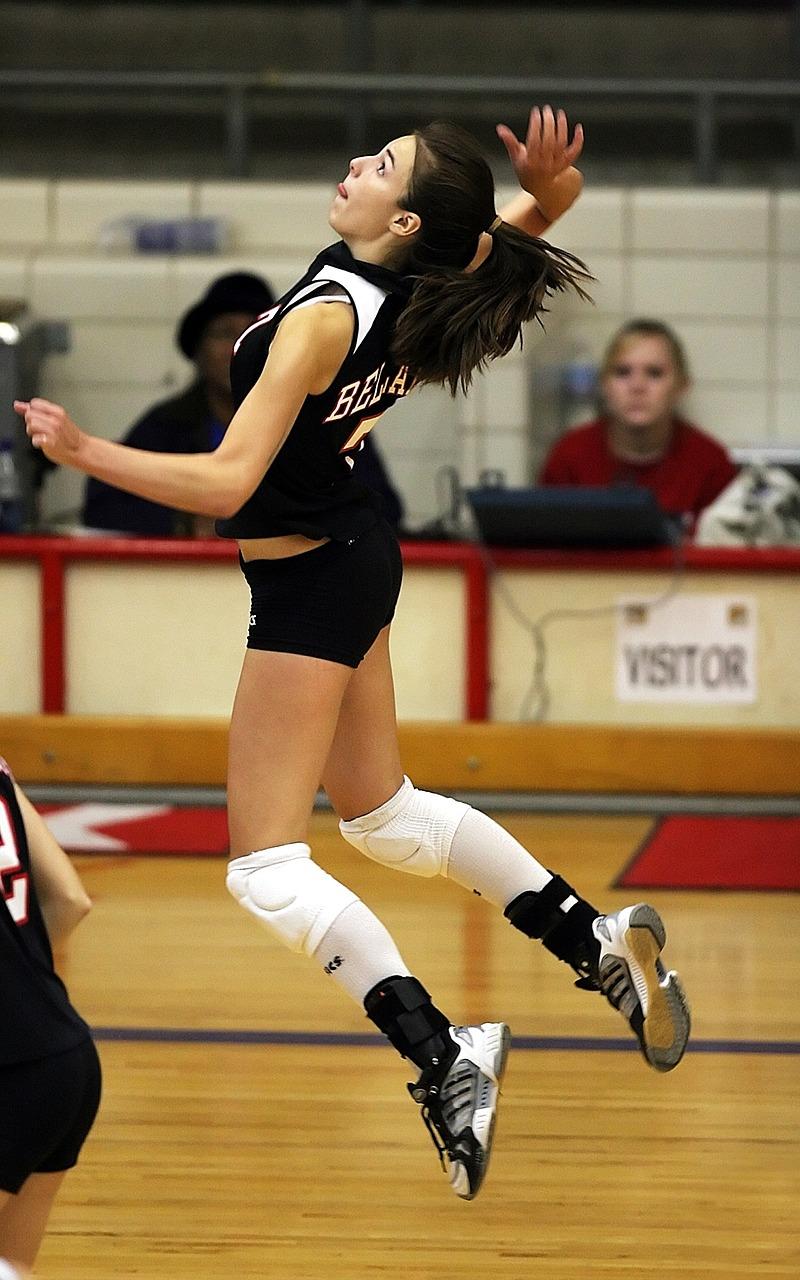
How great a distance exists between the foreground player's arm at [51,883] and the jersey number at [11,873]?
29 mm

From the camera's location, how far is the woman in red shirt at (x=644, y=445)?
6.20 metres

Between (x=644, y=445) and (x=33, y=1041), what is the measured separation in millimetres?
4629

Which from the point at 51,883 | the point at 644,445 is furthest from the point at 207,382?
the point at 51,883

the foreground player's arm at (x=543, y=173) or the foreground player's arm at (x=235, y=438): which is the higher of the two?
the foreground player's arm at (x=543, y=173)

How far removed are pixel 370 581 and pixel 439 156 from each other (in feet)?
1.97

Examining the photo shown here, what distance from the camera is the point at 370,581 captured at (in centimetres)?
277

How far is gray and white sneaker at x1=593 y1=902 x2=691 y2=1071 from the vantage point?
2.86 meters

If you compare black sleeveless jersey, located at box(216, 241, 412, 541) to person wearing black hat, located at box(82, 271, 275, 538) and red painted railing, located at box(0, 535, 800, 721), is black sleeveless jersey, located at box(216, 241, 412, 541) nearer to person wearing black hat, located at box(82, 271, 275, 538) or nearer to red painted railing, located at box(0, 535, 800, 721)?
red painted railing, located at box(0, 535, 800, 721)

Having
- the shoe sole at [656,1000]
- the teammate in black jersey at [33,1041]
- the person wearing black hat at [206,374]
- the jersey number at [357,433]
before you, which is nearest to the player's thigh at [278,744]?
the jersey number at [357,433]

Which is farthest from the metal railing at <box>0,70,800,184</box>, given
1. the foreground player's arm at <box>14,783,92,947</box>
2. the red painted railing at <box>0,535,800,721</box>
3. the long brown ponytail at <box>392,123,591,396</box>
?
the foreground player's arm at <box>14,783,92,947</box>

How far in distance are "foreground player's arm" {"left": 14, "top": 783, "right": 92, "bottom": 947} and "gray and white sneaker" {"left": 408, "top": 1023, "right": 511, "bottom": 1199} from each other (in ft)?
2.54

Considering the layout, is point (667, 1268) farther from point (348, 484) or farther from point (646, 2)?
point (646, 2)

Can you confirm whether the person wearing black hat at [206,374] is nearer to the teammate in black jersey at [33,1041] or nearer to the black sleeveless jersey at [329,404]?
the black sleeveless jersey at [329,404]

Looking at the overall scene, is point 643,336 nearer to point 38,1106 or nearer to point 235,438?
point 235,438
